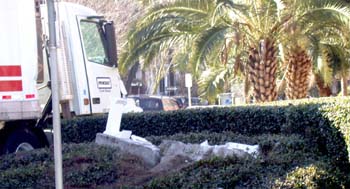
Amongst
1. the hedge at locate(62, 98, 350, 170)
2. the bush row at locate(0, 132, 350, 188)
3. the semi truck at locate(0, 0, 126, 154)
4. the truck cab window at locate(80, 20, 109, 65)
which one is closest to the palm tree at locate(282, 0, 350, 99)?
the hedge at locate(62, 98, 350, 170)

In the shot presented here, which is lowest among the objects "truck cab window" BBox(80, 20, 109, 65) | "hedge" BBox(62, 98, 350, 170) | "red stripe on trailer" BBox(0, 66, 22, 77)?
"hedge" BBox(62, 98, 350, 170)

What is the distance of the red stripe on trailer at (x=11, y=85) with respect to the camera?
10.4 m

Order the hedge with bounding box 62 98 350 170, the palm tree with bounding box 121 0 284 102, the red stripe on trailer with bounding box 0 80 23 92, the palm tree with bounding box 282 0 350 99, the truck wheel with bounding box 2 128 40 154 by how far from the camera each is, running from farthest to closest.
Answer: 1. the palm tree with bounding box 121 0 284 102
2. the palm tree with bounding box 282 0 350 99
3. the truck wheel with bounding box 2 128 40 154
4. the red stripe on trailer with bounding box 0 80 23 92
5. the hedge with bounding box 62 98 350 170

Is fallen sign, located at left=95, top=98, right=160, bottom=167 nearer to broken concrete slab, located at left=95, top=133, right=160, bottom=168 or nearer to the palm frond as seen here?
broken concrete slab, located at left=95, top=133, right=160, bottom=168

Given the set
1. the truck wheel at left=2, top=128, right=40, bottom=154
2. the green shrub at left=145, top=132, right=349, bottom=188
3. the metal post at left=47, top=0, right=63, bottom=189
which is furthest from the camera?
the truck wheel at left=2, top=128, right=40, bottom=154

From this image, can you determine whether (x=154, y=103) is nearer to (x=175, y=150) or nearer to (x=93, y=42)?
(x=93, y=42)

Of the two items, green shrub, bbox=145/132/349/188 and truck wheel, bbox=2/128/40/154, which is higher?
truck wheel, bbox=2/128/40/154

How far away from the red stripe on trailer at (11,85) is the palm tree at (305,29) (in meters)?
6.79

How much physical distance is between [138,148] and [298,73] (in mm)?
9845

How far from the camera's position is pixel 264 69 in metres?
16.4

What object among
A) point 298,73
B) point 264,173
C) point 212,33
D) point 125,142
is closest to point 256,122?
point 125,142

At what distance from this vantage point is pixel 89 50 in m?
12.7

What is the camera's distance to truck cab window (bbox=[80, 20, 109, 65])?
41.5 ft

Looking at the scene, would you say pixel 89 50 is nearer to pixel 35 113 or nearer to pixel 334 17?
pixel 35 113
